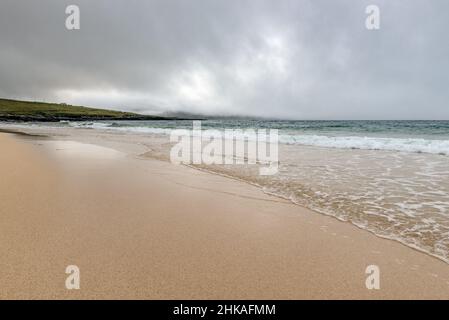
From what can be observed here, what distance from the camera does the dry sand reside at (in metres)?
2.37

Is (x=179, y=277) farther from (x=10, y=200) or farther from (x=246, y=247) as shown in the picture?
(x=10, y=200)

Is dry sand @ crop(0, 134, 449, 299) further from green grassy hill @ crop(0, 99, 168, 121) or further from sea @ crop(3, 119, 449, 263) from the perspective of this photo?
green grassy hill @ crop(0, 99, 168, 121)

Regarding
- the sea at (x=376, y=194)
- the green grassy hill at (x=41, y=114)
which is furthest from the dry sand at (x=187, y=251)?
the green grassy hill at (x=41, y=114)

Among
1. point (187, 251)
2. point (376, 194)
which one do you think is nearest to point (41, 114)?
point (376, 194)

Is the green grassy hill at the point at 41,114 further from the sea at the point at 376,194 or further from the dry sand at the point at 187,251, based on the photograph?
the dry sand at the point at 187,251

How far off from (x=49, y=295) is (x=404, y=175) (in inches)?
319

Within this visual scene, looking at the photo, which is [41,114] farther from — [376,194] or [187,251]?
[187,251]

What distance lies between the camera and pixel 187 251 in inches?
117

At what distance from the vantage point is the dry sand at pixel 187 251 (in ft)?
7.76

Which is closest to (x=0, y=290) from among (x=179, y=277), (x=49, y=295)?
(x=49, y=295)

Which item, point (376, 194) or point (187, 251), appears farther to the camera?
point (376, 194)

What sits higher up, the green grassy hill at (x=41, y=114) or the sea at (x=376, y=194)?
the green grassy hill at (x=41, y=114)
